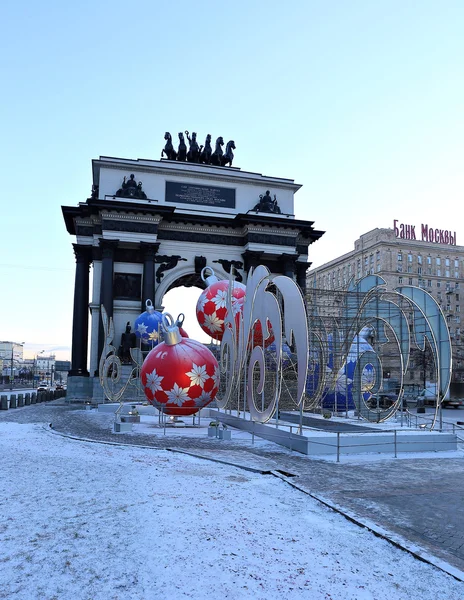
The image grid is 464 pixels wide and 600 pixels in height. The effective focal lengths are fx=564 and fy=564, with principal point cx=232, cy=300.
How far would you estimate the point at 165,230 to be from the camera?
50531 millimetres

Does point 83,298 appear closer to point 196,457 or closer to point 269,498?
point 196,457

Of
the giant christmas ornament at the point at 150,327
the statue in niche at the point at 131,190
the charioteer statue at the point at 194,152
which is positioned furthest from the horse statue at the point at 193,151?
the giant christmas ornament at the point at 150,327

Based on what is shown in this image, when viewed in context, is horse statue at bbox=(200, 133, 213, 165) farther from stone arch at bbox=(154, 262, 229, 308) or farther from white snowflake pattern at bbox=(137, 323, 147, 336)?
white snowflake pattern at bbox=(137, 323, 147, 336)

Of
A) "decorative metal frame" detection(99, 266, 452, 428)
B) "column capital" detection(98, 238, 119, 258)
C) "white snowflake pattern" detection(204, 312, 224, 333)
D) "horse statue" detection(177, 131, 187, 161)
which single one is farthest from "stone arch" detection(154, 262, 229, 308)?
"decorative metal frame" detection(99, 266, 452, 428)

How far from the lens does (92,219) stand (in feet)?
163

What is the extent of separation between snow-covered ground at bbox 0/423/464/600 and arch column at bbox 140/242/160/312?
3752cm

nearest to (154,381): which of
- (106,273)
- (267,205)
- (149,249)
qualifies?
(106,273)

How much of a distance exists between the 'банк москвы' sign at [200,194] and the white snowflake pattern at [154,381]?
110 feet

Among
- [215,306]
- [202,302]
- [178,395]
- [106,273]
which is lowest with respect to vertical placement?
[178,395]

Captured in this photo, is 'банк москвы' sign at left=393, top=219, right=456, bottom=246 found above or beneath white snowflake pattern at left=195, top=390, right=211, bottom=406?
above

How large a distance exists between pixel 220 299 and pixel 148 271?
21.7 meters

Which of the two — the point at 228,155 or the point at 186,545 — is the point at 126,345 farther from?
the point at 186,545

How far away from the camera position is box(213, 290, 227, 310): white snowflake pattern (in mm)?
27344

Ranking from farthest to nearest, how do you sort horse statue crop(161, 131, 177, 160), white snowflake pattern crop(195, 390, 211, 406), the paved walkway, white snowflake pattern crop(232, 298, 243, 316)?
1. horse statue crop(161, 131, 177, 160)
2. white snowflake pattern crop(232, 298, 243, 316)
3. white snowflake pattern crop(195, 390, 211, 406)
4. the paved walkway
